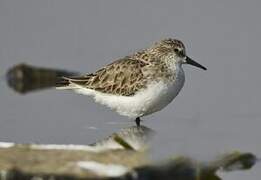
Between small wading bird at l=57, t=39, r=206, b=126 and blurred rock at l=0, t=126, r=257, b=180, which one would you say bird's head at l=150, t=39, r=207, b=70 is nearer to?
small wading bird at l=57, t=39, r=206, b=126

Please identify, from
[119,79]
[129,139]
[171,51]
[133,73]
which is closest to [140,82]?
[133,73]

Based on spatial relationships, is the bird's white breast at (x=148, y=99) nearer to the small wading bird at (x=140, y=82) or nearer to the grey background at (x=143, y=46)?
A: the small wading bird at (x=140, y=82)

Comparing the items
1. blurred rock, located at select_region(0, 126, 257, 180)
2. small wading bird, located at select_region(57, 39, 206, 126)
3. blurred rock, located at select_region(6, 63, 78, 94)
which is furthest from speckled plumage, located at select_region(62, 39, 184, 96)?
blurred rock, located at select_region(0, 126, 257, 180)

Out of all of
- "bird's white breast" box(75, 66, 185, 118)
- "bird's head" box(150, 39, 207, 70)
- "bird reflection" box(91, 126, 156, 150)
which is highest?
"bird's head" box(150, 39, 207, 70)

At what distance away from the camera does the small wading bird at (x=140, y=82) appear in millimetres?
7805

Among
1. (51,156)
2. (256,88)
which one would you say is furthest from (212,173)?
(256,88)

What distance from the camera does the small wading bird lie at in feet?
25.6

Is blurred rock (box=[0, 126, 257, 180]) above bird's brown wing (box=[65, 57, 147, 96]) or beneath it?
beneath

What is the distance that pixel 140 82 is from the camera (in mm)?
7883

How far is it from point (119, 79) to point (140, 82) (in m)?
0.36

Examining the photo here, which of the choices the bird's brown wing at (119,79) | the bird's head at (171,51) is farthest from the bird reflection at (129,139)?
the bird's head at (171,51)

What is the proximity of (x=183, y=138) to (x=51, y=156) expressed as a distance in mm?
1999

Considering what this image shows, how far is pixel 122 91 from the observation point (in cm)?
805

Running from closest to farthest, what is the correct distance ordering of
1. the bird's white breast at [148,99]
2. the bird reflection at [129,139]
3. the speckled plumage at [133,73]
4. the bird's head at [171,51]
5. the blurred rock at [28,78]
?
the bird reflection at [129,139]
the bird's white breast at [148,99]
the speckled plumage at [133,73]
the bird's head at [171,51]
the blurred rock at [28,78]
